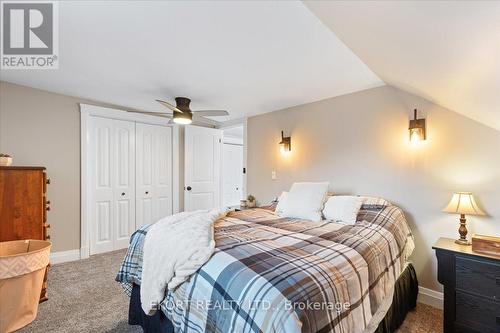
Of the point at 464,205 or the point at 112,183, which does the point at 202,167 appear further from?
the point at 464,205

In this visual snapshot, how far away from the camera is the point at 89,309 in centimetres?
213

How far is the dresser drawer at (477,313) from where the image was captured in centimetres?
165

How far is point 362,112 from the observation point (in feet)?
9.37

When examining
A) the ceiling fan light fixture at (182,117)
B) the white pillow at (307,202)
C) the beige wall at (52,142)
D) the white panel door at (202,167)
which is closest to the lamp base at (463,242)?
the white pillow at (307,202)

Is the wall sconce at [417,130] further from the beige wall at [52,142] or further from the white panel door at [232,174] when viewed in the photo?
the white panel door at [232,174]

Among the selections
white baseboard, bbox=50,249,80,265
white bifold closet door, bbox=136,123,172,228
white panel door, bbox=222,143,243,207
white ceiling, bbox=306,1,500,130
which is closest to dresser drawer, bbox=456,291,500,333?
white ceiling, bbox=306,1,500,130

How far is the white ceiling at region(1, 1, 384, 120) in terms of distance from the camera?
5.10 feet

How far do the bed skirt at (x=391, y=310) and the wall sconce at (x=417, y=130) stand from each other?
4.14 feet

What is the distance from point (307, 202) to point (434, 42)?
1588mm

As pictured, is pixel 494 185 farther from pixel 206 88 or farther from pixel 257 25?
pixel 206 88

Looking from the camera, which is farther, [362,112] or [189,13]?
[362,112]

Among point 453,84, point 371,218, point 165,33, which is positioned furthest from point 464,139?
point 165,33

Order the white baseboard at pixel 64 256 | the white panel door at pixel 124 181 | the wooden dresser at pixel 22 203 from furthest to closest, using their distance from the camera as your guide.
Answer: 1. the white panel door at pixel 124 181
2. the white baseboard at pixel 64 256
3. the wooden dresser at pixel 22 203

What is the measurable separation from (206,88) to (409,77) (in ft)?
6.82
